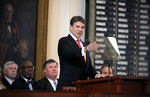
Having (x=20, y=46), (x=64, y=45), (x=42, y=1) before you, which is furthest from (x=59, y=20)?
(x=64, y=45)

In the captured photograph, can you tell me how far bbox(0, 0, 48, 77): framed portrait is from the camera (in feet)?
23.3

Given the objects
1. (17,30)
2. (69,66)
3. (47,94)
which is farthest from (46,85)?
(47,94)

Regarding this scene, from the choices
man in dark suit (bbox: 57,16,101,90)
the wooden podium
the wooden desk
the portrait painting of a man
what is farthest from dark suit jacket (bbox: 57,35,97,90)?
the portrait painting of a man

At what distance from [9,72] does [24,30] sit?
1.31 m

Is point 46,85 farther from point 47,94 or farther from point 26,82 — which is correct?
point 47,94

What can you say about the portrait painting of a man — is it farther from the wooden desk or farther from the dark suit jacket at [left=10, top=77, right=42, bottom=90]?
the wooden desk

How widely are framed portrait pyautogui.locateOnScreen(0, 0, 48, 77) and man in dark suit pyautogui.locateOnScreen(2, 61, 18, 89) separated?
439 millimetres

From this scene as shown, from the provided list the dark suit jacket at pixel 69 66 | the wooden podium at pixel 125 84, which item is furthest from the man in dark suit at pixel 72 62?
the wooden podium at pixel 125 84

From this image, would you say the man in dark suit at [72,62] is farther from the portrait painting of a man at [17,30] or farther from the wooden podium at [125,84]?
the portrait painting of a man at [17,30]

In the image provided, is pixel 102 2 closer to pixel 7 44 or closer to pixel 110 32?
pixel 110 32

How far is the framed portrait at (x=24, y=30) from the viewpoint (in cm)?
710

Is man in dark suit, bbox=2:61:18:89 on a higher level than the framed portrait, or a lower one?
lower

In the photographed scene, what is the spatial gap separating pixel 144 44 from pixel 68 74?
4.35 metres

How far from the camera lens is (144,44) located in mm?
7887
